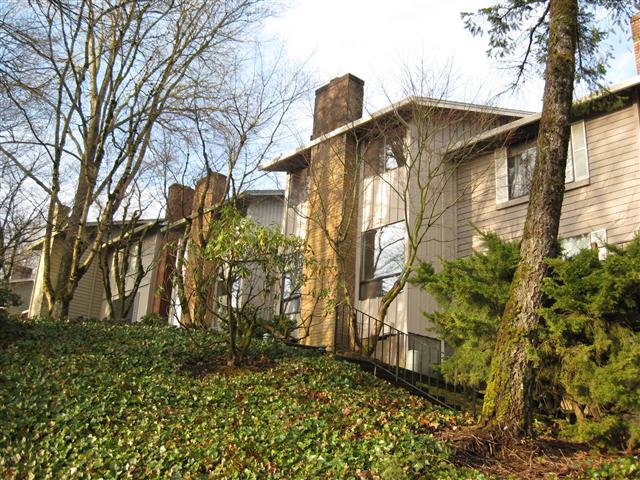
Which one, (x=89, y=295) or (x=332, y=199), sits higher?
(x=332, y=199)

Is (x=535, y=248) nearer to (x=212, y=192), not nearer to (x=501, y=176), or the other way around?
(x=501, y=176)

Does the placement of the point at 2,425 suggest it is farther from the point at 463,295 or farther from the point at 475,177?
the point at 475,177

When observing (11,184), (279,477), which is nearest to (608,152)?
(279,477)

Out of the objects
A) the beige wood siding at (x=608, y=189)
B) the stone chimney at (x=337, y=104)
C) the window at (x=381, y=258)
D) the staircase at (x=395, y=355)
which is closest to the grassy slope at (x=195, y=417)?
the staircase at (x=395, y=355)

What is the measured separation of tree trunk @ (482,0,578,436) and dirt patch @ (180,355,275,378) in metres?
4.21

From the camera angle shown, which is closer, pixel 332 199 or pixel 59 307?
pixel 59 307

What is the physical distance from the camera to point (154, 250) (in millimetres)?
23797

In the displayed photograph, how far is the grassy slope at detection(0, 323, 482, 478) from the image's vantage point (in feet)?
24.4

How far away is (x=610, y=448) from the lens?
307 inches

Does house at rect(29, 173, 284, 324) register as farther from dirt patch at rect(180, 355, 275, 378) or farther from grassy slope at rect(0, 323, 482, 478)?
grassy slope at rect(0, 323, 482, 478)

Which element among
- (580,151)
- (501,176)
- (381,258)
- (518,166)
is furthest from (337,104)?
(580,151)

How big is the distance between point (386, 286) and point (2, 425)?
869cm

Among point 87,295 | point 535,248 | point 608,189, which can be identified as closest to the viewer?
point 535,248

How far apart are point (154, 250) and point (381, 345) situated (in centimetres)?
1143
